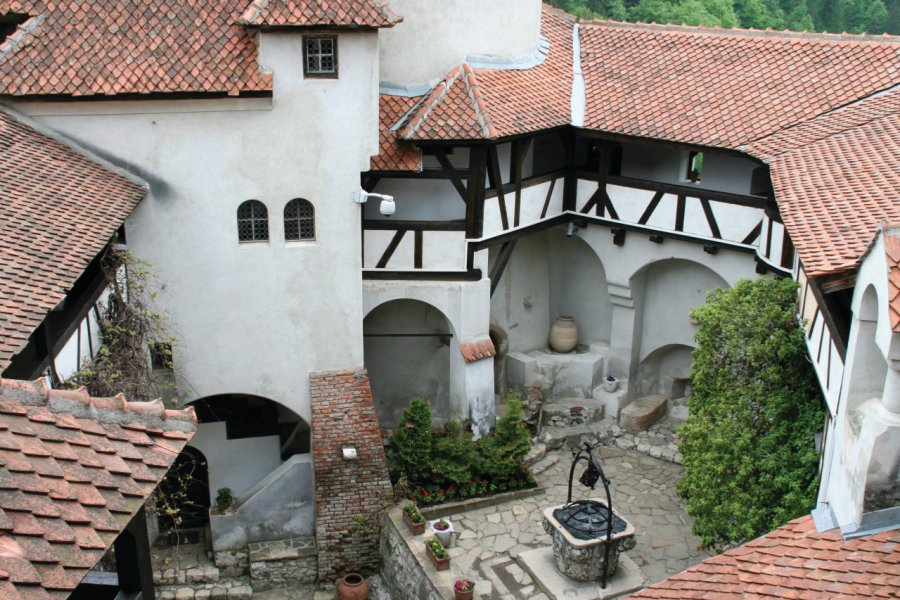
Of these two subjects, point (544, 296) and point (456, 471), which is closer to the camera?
point (456, 471)

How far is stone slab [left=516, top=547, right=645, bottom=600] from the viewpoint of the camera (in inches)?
595

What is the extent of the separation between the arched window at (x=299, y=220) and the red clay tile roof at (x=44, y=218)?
2.40m

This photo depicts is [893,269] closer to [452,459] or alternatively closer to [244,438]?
[452,459]

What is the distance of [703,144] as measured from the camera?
17891 mm

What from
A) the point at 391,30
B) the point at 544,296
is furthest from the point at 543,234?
the point at 391,30

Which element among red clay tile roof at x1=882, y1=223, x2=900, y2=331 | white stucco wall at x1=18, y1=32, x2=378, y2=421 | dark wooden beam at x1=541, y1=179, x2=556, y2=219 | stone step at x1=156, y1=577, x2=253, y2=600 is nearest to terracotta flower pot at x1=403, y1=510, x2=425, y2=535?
white stucco wall at x1=18, y1=32, x2=378, y2=421

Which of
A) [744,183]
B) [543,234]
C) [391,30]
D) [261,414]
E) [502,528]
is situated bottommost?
[502,528]

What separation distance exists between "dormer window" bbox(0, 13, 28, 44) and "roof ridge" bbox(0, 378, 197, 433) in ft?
33.1

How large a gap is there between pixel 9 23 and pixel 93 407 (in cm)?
1092

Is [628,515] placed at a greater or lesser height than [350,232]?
lesser

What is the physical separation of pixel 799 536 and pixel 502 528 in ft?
23.5

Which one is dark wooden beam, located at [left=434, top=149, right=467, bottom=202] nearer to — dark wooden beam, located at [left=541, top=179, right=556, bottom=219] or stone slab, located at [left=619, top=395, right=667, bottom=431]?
dark wooden beam, located at [left=541, top=179, right=556, bottom=219]

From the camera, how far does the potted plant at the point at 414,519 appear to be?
54.3 ft

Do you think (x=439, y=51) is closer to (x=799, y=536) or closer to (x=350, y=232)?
(x=350, y=232)
